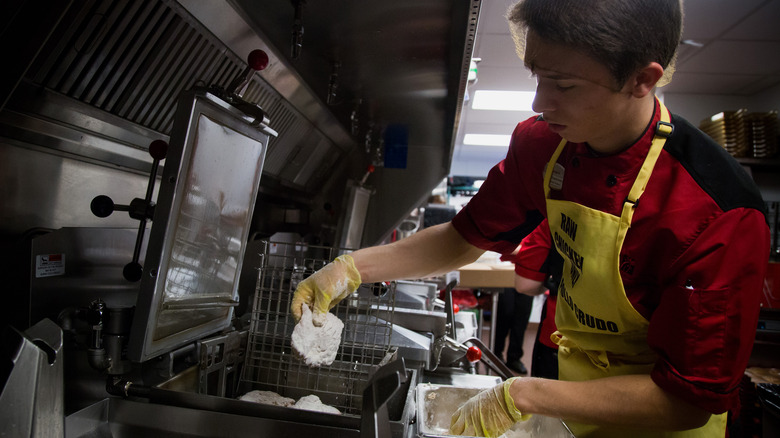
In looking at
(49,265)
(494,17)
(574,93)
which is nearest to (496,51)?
(494,17)

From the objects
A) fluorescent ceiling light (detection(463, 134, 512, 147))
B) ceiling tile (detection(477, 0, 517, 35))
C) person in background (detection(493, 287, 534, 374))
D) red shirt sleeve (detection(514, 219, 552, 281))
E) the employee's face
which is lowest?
person in background (detection(493, 287, 534, 374))

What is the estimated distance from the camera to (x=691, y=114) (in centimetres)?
522

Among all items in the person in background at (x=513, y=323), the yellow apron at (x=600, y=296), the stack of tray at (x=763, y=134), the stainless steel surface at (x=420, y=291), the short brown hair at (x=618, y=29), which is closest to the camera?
the short brown hair at (x=618, y=29)

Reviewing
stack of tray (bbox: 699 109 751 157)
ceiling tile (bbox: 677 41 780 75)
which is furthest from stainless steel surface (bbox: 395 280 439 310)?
stack of tray (bbox: 699 109 751 157)

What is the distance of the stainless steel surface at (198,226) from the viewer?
1.06 m

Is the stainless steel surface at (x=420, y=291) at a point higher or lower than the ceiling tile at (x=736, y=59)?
lower

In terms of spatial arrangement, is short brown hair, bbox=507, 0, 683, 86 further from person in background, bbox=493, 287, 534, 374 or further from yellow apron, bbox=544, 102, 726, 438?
person in background, bbox=493, 287, 534, 374

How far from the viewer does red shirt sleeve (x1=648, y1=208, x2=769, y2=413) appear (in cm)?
85

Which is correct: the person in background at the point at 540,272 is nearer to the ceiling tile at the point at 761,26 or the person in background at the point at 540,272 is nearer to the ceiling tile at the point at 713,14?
the ceiling tile at the point at 713,14

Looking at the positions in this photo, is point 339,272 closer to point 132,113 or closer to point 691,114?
point 132,113

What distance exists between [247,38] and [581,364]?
146 centimetres

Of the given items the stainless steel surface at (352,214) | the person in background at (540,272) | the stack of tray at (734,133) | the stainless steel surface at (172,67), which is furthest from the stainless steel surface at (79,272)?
the stack of tray at (734,133)

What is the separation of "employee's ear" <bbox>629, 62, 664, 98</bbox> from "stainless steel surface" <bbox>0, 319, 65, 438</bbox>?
1164 millimetres

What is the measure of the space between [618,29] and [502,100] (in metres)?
5.36
